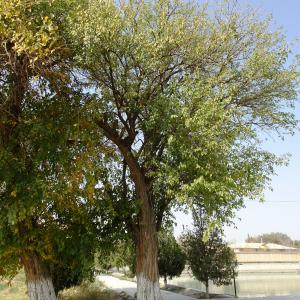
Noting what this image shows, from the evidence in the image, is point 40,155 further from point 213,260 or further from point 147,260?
point 213,260

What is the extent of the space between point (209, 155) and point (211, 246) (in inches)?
425

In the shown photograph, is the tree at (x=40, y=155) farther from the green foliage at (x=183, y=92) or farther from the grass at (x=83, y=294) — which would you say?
the grass at (x=83, y=294)

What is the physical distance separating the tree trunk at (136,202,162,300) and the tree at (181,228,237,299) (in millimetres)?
7473

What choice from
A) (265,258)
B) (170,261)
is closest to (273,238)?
(265,258)

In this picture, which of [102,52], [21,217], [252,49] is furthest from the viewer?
[252,49]

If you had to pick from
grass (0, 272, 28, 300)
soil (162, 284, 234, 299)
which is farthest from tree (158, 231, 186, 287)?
grass (0, 272, 28, 300)

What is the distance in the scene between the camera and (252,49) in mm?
14367

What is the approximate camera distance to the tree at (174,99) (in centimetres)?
1180

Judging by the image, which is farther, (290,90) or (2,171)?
(290,90)

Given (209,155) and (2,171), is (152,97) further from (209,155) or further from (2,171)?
(2,171)

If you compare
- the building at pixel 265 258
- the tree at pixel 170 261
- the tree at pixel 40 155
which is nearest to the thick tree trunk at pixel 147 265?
the tree at pixel 40 155

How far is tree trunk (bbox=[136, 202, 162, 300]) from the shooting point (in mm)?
13727

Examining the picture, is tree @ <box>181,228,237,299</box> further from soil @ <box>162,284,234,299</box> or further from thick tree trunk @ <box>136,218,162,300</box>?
thick tree trunk @ <box>136,218,162,300</box>

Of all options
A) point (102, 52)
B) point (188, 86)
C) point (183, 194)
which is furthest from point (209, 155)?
point (102, 52)
